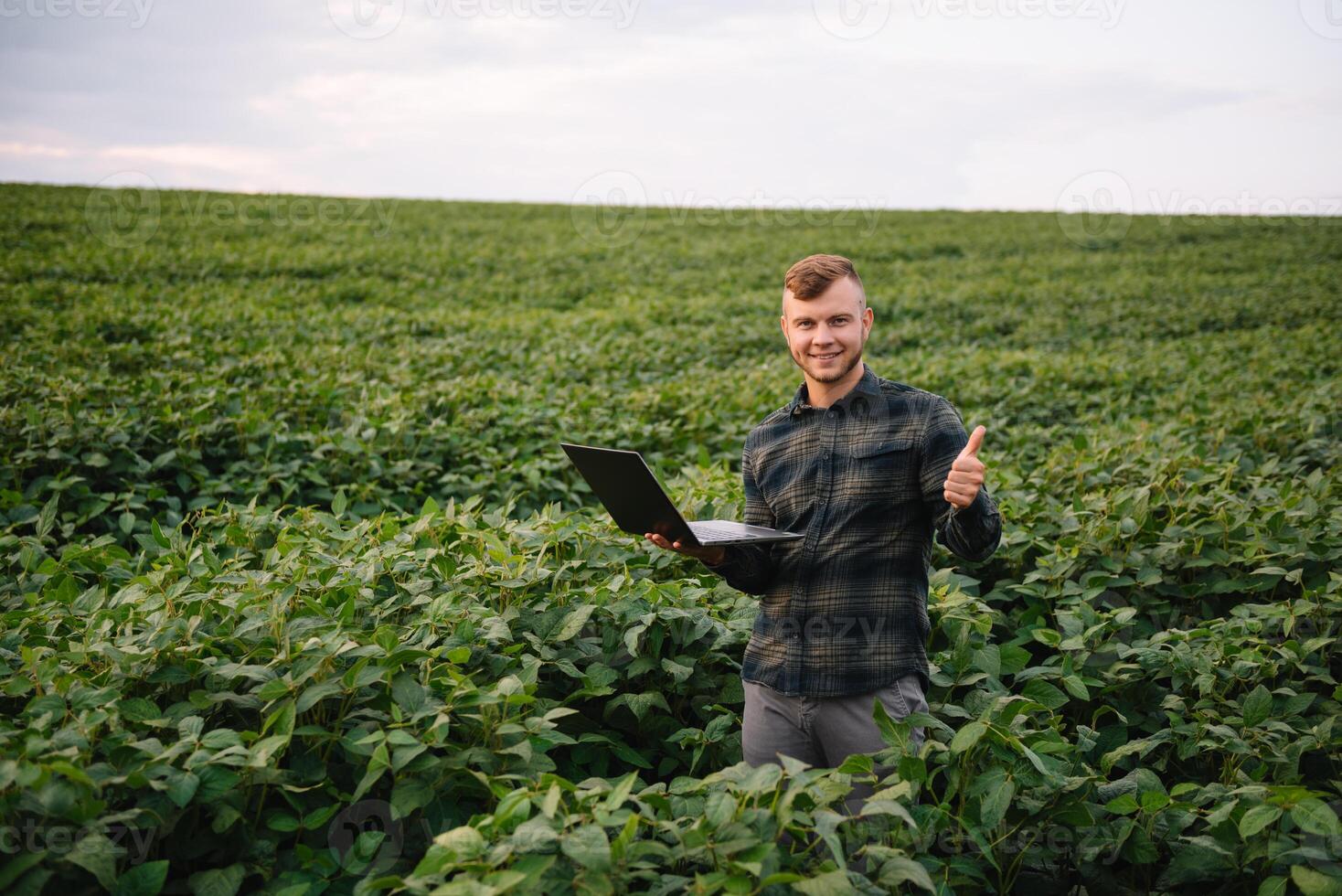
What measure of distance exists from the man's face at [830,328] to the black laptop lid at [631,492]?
1.86 ft

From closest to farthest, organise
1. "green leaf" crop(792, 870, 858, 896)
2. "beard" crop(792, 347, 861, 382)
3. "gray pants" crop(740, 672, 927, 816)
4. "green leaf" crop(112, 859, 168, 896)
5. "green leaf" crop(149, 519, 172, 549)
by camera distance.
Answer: "green leaf" crop(792, 870, 858, 896)
"green leaf" crop(112, 859, 168, 896)
"gray pants" crop(740, 672, 927, 816)
"beard" crop(792, 347, 861, 382)
"green leaf" crop(149, 519, 172, 549)

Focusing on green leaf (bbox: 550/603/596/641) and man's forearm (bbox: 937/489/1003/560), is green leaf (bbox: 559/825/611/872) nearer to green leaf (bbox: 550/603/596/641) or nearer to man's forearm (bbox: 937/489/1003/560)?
green leaf (bbox: 550/603/596/641)

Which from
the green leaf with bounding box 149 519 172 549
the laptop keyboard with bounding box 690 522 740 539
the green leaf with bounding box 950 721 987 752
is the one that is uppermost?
the laptop keyboard with bounding box 690 522 740 539

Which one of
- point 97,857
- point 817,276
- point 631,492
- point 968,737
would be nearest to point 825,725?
point 968,737

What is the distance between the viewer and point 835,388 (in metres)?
2.54

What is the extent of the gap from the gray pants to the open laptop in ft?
1.47

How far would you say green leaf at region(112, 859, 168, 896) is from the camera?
1818mm

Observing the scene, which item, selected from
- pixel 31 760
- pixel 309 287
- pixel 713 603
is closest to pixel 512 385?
pixel 713 603

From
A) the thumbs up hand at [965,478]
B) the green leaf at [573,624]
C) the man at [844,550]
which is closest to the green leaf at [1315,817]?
the man at [844,550]

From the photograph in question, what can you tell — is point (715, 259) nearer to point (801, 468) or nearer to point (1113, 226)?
point (1113, 226)

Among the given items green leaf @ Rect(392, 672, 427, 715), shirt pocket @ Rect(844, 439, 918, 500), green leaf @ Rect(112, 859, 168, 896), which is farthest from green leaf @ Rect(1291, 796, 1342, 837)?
green leaf @ Rect(112, 859, 168, 896)

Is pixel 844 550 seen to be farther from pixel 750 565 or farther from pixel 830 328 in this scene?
pixel 830 328

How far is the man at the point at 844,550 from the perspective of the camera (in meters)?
2.32

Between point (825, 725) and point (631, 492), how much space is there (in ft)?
2.65
